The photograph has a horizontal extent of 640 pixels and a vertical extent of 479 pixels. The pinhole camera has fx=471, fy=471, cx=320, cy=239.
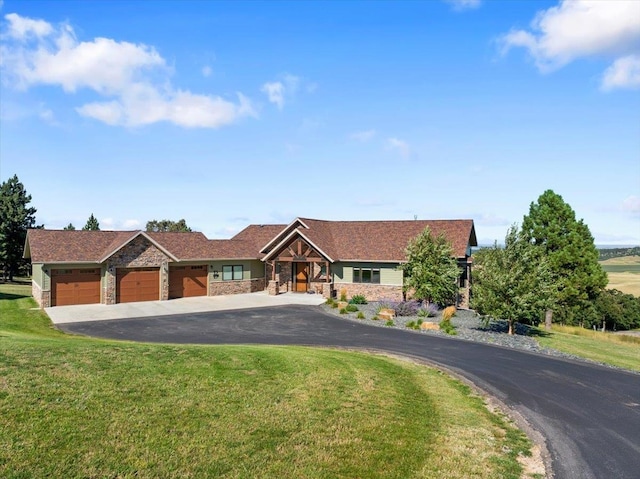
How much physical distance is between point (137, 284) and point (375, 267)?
61.6 ft

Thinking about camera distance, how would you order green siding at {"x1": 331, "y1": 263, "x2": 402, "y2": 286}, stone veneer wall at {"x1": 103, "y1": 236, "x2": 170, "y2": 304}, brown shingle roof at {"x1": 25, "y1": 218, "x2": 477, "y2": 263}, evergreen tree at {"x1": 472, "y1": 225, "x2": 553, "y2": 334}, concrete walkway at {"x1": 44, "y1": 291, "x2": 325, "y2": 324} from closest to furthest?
evergreen tree at {"x1": 472, "y1": 225, "x2": 553, "y2": 334} < concrete walkway at {"x1": 44, "y1": 291, "x2": 325, "y2": 324} < brown shingle roof at {"x1": 25, "y1": 218, "x2": 477, "y2": 263} < stone veneer wall at {"x1": 103, "y1": 236, "x2": 170, "y2": 304} < green siding at {"x1": 331, "y1": 263, "x2": 402, "y2": 286}

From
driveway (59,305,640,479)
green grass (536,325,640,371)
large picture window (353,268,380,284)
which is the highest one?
large picture window (353,268,380,284)

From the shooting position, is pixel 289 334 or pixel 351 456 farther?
pixel 289 334

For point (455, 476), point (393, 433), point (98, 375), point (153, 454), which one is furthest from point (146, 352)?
point (455, 476)

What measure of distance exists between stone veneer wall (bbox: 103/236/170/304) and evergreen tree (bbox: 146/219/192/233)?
37752mm

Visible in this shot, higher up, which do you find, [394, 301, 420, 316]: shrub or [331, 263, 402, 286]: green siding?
[331, 263, 402, 286]: green siding

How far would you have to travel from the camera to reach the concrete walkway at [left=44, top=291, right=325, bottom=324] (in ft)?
96.9

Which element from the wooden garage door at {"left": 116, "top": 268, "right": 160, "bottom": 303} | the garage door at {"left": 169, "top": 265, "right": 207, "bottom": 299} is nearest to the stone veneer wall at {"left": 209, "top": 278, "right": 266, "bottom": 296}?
the garage door at {"left": 169, "top": 265, "right": 207, "bottom": 299}

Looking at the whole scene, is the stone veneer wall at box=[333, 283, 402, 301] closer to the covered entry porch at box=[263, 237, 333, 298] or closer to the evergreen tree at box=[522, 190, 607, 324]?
the covered entry porch at box=[263, 237, 333, 298]

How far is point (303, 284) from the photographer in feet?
142

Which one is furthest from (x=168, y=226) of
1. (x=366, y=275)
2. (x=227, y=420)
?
(x=227, y=420)

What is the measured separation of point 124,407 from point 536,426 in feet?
32.8

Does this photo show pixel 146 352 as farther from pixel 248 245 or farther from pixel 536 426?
pixel 248 245

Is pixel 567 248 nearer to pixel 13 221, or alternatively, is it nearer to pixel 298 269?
pixel 298 269
